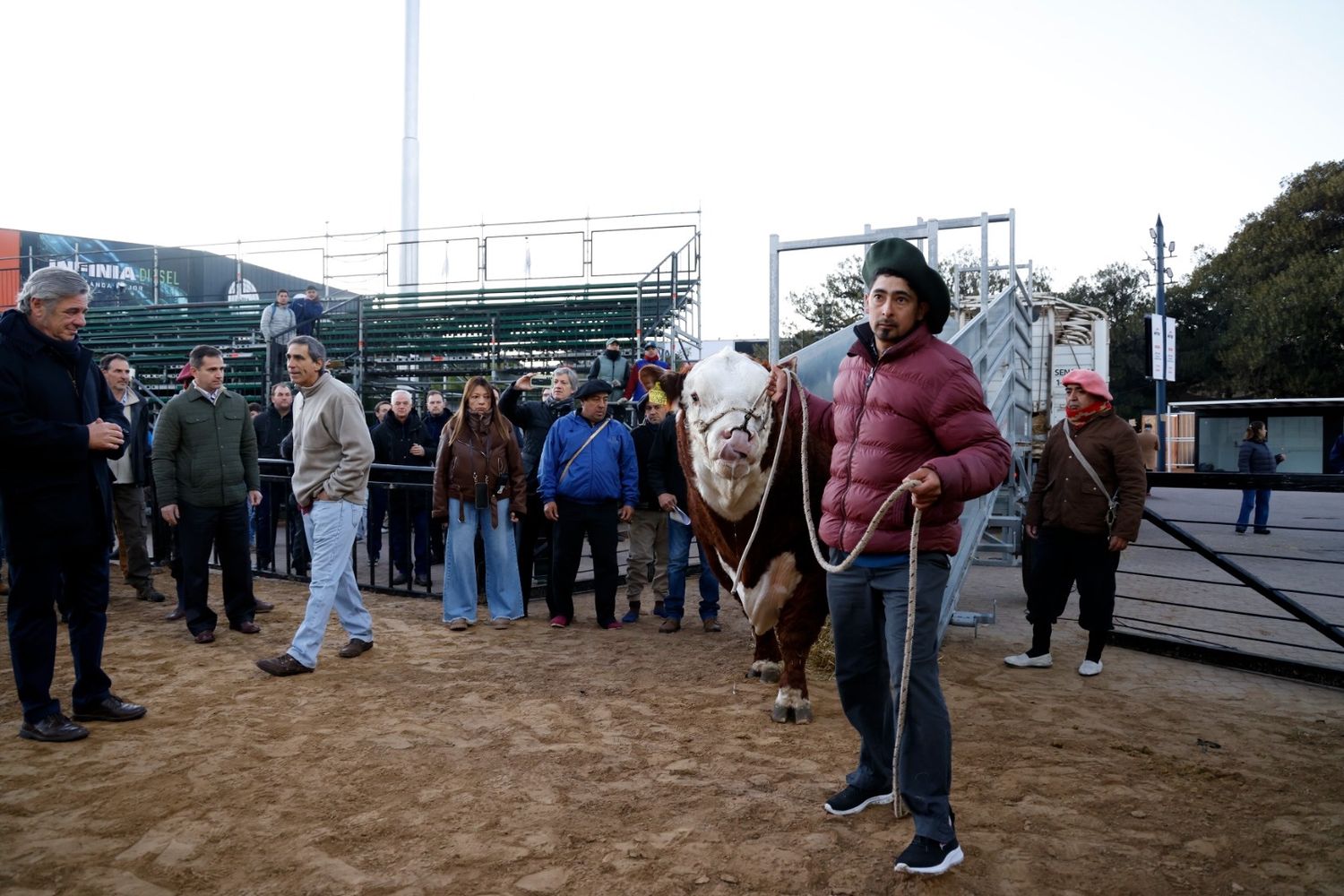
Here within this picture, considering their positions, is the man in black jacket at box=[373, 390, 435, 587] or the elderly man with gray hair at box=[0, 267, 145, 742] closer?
the elderly man with gray hair at box=[0, 267, 145, 742]

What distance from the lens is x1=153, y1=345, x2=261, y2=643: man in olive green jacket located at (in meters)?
6.09

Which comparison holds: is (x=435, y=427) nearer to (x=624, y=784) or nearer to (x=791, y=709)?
(x=791, y=709)

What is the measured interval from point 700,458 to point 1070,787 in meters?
2.18

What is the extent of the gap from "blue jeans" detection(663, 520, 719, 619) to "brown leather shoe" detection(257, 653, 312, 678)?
2676 millimetres

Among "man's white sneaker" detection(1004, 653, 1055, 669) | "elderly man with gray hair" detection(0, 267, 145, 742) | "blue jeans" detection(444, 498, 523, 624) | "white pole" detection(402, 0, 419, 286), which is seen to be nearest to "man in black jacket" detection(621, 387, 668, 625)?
"blue jeans" detection(444, 498, 523, 624)

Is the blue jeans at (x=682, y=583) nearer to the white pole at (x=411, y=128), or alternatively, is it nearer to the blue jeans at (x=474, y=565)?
the blue jeans at (x=474, y=565)

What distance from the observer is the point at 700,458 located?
4.46 meters

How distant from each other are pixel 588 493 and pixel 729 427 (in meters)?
2.67

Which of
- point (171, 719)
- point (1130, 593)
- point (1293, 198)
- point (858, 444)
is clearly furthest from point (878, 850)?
point (1293, 198)

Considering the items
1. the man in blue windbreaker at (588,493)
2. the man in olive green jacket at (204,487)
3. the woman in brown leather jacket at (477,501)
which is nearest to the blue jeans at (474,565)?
the woman in brown leather jacket at (477,501)

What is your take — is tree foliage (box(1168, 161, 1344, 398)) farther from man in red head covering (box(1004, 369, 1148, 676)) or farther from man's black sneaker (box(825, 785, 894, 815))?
man's black sneaker (box(825, 785, 894, 815))

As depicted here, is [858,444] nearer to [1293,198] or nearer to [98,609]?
[98,609]

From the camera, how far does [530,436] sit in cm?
765

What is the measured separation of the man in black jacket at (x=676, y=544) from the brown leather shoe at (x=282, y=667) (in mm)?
2596
